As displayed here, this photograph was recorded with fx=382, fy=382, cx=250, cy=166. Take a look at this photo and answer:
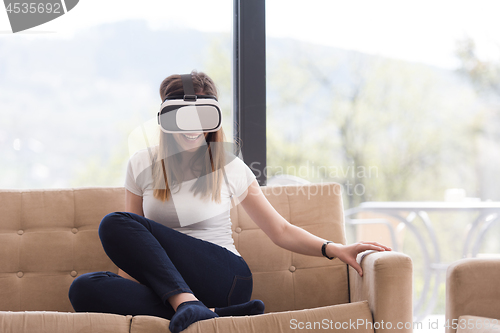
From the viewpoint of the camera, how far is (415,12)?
1.89 meters

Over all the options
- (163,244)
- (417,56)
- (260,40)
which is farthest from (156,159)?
(417,56)

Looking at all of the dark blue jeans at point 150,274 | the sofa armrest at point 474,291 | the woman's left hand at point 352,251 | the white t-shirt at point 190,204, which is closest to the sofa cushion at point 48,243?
the white t-shirt at point 190,204

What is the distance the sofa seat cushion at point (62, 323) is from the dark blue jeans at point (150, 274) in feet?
0.16

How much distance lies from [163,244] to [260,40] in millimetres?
1129

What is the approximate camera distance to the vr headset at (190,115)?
0.81 meters

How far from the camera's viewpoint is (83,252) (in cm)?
133

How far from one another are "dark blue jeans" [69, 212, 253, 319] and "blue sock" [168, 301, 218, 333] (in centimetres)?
4

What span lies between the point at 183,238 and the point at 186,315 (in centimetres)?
24

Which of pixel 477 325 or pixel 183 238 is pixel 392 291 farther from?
pixel 183 238

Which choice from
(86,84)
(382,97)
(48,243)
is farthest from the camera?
(382,97)

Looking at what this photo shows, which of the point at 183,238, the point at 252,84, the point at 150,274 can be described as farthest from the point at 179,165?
the point at 252,84

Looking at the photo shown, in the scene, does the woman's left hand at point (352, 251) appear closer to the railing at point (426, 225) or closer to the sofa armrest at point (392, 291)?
→ the sofa armrest at point (392, 291)

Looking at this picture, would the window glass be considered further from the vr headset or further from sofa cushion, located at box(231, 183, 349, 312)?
the vr headset

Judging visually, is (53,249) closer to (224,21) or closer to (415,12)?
(224,21)
